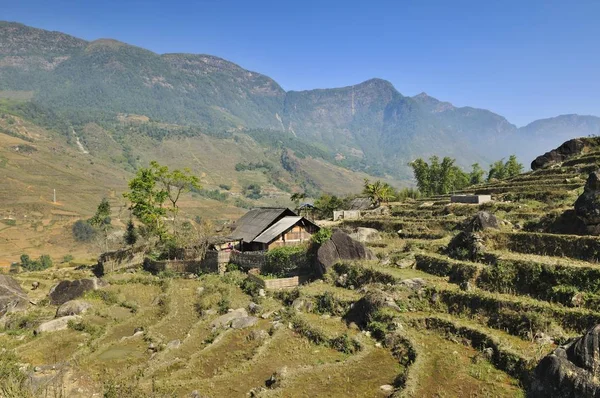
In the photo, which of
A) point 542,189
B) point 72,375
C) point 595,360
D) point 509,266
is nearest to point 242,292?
point 72,375

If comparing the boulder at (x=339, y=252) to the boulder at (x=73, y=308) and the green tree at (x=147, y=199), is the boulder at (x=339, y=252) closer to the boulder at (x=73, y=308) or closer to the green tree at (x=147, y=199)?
the boulder at (x=73, y=308)

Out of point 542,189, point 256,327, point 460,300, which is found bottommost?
point 256,327

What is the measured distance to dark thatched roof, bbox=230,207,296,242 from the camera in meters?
45.0

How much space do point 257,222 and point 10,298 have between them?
24.2 metres

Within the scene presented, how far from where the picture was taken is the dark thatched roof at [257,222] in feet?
148

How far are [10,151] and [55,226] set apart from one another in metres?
81.8

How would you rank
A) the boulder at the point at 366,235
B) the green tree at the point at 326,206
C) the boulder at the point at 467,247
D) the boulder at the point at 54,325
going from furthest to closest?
the green tree at the point at 326,206 < the boulder at the point at 366,235 < the boulder at the point at 54,325 < the boulder at the point at 467,247

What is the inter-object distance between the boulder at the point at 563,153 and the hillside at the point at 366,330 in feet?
125

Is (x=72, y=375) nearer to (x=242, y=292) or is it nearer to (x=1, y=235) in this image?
(x=242, y=292)

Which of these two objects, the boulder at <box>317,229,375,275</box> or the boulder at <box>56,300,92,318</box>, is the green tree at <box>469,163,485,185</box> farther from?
the boulder at <box>56,300,92,318</box>

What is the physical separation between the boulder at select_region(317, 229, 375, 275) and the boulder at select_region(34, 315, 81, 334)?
57.5ft

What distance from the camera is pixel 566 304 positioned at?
1795 cm

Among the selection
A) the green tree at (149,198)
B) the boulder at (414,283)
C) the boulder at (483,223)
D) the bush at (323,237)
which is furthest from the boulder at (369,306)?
the green tree at (149,198)

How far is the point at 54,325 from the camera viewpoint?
25.9m
